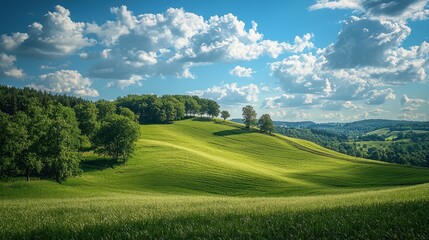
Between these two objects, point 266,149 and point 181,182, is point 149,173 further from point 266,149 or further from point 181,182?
point 266,149

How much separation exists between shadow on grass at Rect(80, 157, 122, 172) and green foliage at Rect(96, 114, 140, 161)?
1844 mm

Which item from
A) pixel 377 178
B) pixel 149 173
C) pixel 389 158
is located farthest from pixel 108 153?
pixel 389 158

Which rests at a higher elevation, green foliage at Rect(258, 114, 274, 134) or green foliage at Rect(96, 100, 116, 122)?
green foliage at Rect(96, 100, 116, 122)

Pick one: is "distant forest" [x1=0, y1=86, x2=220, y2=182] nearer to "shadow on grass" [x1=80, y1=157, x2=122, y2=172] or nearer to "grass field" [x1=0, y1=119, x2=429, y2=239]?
"shadow on grass" [x1=80, y1=157, x2=122, y2=172]

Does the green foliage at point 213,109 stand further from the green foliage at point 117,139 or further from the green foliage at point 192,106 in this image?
the green foliage at point 117,139

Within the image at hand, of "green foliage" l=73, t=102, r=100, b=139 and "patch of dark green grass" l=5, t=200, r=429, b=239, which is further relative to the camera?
"green foliage" l=73, t=102, r=100, b=139

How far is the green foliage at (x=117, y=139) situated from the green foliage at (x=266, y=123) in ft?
256

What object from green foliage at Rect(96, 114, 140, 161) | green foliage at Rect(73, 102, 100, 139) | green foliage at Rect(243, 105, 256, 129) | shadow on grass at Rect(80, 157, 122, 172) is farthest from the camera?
green foliage at Rect(243, 105, 256, 129)

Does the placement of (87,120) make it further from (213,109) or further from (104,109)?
(213,109)

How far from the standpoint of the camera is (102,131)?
7694 centimetres

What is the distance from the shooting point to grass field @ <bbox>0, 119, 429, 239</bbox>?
7406 mm

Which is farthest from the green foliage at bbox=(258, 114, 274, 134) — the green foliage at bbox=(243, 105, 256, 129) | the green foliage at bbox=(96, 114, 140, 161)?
the green foliage at bbox=(96, 114, 140, 161)

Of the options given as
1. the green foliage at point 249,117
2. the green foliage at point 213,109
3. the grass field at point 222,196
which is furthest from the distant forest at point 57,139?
the green foliage at point 213,109

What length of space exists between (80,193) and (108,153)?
27167mm
